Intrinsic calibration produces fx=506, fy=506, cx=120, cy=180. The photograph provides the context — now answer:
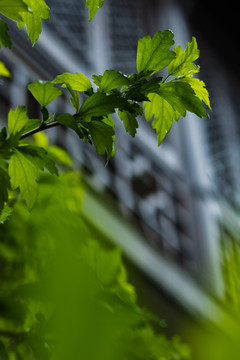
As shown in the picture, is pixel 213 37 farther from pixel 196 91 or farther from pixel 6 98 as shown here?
pixel 196 91

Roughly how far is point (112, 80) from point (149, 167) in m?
3.40

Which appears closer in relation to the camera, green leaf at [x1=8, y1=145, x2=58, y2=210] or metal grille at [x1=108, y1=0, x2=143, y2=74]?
green leaf at [x1=8, y1=145, x2=58, y2=210]

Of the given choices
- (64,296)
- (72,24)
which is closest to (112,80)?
(64,296)

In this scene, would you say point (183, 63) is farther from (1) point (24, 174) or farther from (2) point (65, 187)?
(2) point (65, 187)

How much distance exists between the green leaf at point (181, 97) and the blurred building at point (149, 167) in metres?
2.13

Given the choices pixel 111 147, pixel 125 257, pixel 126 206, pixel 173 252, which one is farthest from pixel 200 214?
pixel 111 147

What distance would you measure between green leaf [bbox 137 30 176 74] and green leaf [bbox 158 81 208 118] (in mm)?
23

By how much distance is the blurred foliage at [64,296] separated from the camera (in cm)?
16

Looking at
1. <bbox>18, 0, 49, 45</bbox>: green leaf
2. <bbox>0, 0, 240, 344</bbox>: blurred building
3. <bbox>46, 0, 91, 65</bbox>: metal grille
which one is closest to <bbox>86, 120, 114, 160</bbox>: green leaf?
<bbox>18, 0, 49, 45</bbox>: green leaf

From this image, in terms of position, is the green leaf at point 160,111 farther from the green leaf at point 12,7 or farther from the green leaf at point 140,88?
the green leaf at point 12,7

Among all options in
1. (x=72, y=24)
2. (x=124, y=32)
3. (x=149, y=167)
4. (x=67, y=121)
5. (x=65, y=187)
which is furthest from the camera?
(x=124, y=32)

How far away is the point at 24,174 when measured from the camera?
1.44ft

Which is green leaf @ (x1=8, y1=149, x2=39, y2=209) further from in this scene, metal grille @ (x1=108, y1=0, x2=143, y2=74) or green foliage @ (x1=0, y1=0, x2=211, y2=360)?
metal grille @ (x1=108, y1=0, x2=143, y2=74)

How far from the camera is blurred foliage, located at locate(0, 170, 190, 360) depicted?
0.16m
